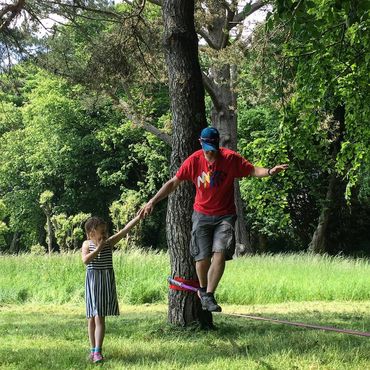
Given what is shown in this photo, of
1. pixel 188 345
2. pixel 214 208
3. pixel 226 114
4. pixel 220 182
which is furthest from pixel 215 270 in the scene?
pixel 226 114

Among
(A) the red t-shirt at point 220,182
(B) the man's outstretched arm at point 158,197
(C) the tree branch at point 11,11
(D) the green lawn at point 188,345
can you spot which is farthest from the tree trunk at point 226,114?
(A) the red t-shirt at point 220,182

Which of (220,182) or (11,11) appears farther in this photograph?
(11,11)

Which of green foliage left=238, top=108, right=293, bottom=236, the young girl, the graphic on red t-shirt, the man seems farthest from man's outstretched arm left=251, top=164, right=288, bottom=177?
green foliage left=238, top=108, right=293, bottom=236

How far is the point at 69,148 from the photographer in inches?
1401

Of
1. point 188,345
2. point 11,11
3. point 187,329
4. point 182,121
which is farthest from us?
point 11,11

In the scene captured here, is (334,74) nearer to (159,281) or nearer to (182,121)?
(182,121)

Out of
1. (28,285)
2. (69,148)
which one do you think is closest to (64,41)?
(28,285)

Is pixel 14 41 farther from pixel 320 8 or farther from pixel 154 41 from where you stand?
pixel 320 8

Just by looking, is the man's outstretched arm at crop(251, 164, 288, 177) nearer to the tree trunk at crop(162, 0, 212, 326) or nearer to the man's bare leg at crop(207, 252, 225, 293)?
the man's bare leg at crop(207, 252, 225, 293)

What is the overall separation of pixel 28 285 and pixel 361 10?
9.79 m

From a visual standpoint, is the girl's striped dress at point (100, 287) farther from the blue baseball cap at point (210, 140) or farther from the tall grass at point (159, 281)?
the tall grass at point (159, 281)

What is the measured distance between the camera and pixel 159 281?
12.6 m

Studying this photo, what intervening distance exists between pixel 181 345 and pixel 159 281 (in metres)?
6.35

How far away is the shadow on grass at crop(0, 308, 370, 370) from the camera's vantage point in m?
5.38
